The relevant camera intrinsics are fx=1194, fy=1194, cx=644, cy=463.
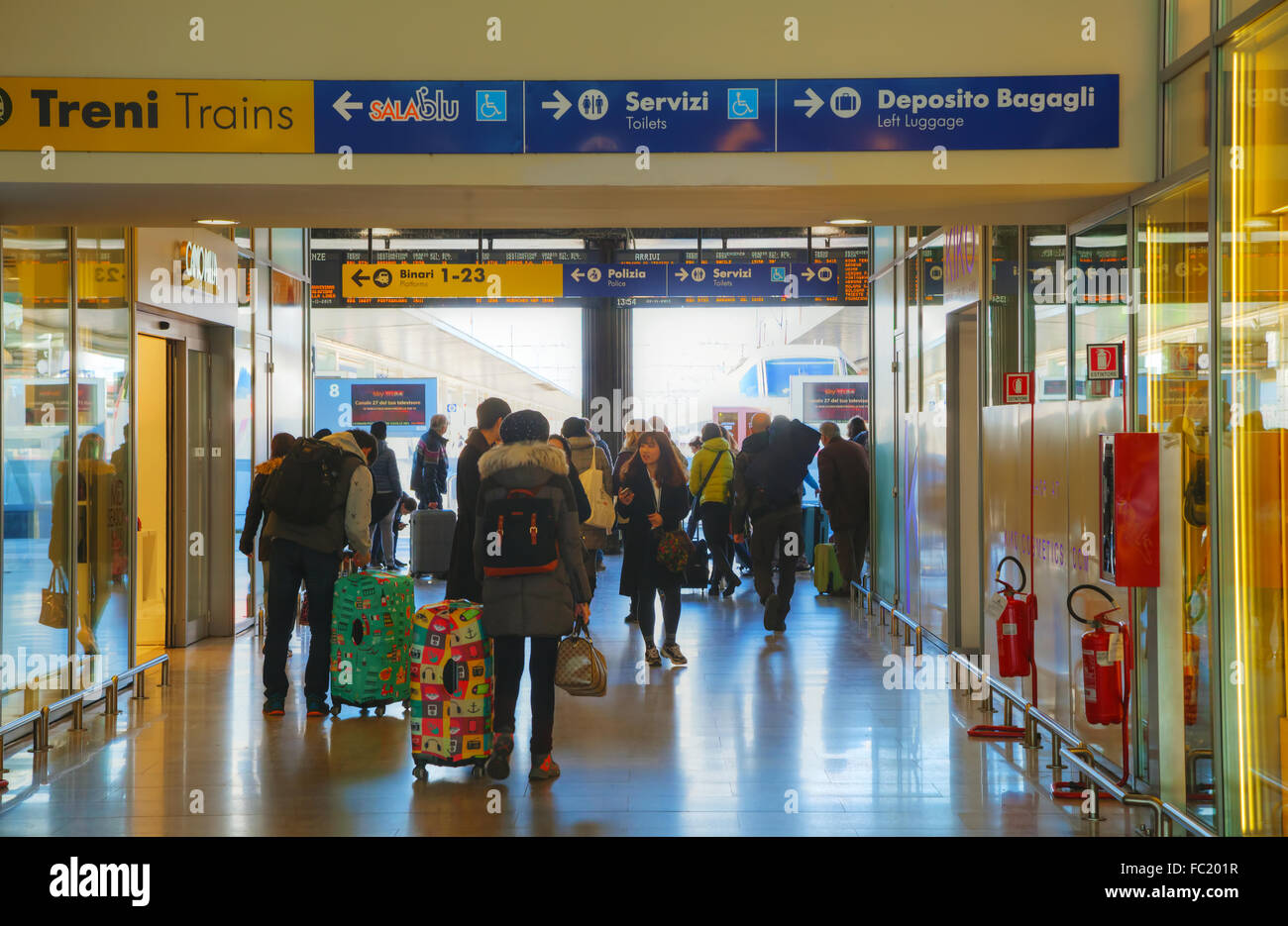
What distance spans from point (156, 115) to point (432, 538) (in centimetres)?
799

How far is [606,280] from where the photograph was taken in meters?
12.2

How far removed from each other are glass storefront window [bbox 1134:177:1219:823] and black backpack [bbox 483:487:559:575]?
2.39 meters

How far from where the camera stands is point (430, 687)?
5.19m

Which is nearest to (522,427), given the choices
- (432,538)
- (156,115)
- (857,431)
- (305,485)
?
(305,485)

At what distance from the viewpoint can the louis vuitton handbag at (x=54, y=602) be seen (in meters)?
6.18

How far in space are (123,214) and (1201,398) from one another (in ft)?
15.2

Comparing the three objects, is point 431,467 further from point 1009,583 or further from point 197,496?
point 1009,583

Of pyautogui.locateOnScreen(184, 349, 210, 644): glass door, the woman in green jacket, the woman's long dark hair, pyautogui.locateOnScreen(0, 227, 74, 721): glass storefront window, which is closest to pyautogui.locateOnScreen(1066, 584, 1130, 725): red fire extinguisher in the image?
the woman's long dark hair

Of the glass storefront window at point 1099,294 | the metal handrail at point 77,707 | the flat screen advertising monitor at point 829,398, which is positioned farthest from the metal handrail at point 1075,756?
the flat screen advertising monitor at point 829,398

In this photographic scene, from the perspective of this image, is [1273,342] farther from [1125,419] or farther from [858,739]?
[858,739]

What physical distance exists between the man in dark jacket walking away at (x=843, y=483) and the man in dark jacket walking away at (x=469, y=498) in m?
4.78

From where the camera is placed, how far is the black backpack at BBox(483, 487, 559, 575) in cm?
496

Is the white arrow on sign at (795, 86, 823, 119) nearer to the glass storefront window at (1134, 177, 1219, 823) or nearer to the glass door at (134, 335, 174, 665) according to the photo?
the glass storefront window at (1134, 177, 1219, 823)

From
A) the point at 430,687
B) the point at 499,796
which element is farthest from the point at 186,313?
the point at 499,796
